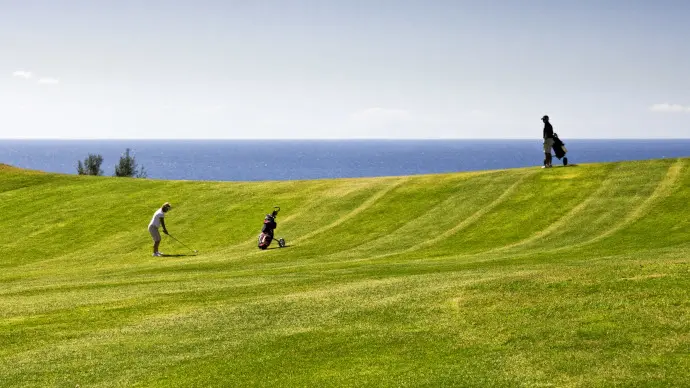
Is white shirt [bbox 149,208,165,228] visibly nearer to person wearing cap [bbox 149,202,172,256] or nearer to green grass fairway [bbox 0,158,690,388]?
person wearing cap [bbox 149,202,172,256]

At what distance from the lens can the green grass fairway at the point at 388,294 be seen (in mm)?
13344

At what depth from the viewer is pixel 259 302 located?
19109mm

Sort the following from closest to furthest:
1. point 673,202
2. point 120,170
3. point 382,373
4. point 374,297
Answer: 1. point 382,373
2. point 374,297
3. point 673,202
4. point 120,170

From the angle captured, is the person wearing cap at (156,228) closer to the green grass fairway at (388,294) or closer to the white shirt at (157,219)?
the white shirt at (157,219)

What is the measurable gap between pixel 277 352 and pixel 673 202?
25661 millimetres

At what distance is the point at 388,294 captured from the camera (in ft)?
62.5

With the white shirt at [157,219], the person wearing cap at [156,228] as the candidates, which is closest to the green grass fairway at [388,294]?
the person wearing cap at [156,228]

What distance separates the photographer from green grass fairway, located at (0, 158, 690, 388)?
13344 millimetres

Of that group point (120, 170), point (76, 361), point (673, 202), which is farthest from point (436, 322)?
point (120, 170)

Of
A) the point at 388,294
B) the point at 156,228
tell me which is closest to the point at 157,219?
the point at 156,228

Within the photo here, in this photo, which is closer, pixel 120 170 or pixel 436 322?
pixel 436 322

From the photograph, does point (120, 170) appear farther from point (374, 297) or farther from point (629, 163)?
point (374, 297)

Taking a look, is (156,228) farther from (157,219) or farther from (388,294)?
(388,294)

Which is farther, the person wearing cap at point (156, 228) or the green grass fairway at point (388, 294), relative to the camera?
the person wearing cap at point (156, 228)
